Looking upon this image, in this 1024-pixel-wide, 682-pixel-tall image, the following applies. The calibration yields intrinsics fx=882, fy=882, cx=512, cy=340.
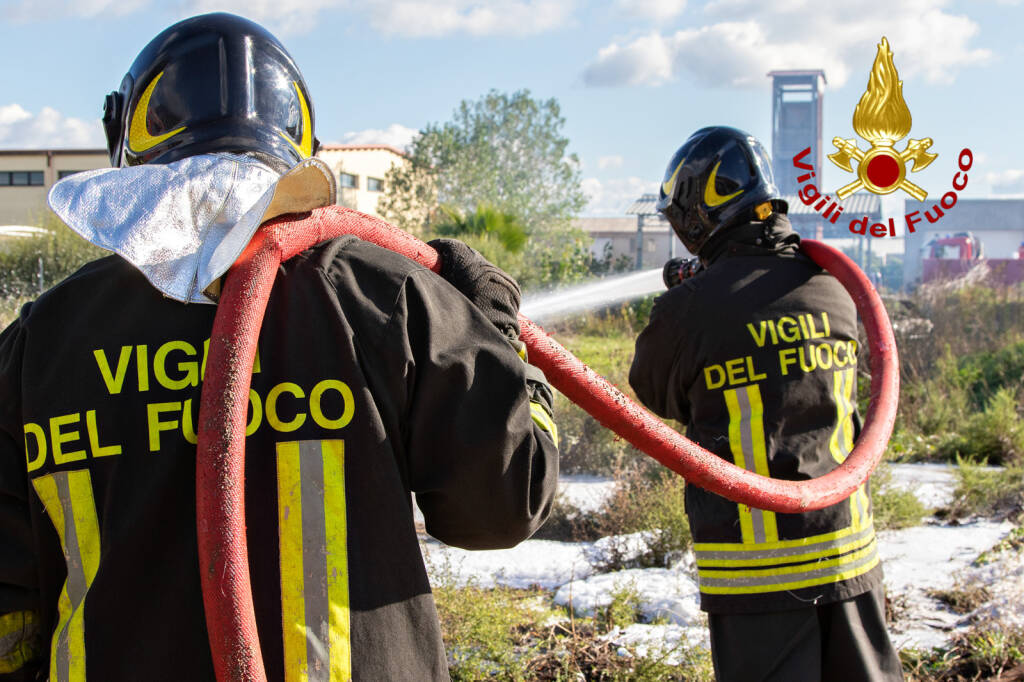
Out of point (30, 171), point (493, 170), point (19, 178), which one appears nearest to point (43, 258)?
point (493, 170)

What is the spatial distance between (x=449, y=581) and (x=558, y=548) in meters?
1.69

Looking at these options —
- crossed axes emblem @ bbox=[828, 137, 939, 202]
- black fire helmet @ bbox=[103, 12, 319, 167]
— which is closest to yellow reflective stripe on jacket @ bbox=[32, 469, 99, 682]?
black fire helmet @ bbox=[103, 12, 319, 167]

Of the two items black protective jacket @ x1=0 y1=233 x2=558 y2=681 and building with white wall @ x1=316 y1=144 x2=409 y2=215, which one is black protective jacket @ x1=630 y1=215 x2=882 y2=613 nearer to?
black protective jacket @ x1=0 y1=233 x2=558 y2=681

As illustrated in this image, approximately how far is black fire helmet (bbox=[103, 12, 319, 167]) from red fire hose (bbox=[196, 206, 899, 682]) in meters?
0.29

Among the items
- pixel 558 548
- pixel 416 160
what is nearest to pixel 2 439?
pixel 558 548

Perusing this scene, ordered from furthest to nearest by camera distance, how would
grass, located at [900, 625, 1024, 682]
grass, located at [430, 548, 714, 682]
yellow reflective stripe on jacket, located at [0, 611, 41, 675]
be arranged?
grass, located at [900, 625, 1024, 682] < grass, located at [430, 548, 714, 682] < yellow reflective stripe on jacket, located at [0, 611, 41, 675]

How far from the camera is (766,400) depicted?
9.18ft

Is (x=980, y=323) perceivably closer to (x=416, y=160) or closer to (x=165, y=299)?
(x=165, y=299)

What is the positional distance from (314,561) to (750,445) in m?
1.79

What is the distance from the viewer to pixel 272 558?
133cm

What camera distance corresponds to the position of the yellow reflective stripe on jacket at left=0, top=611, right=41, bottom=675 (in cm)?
148

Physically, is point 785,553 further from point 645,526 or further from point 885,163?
point 645,526

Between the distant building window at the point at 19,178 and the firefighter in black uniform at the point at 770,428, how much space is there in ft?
113

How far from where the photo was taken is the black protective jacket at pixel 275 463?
1.31m
